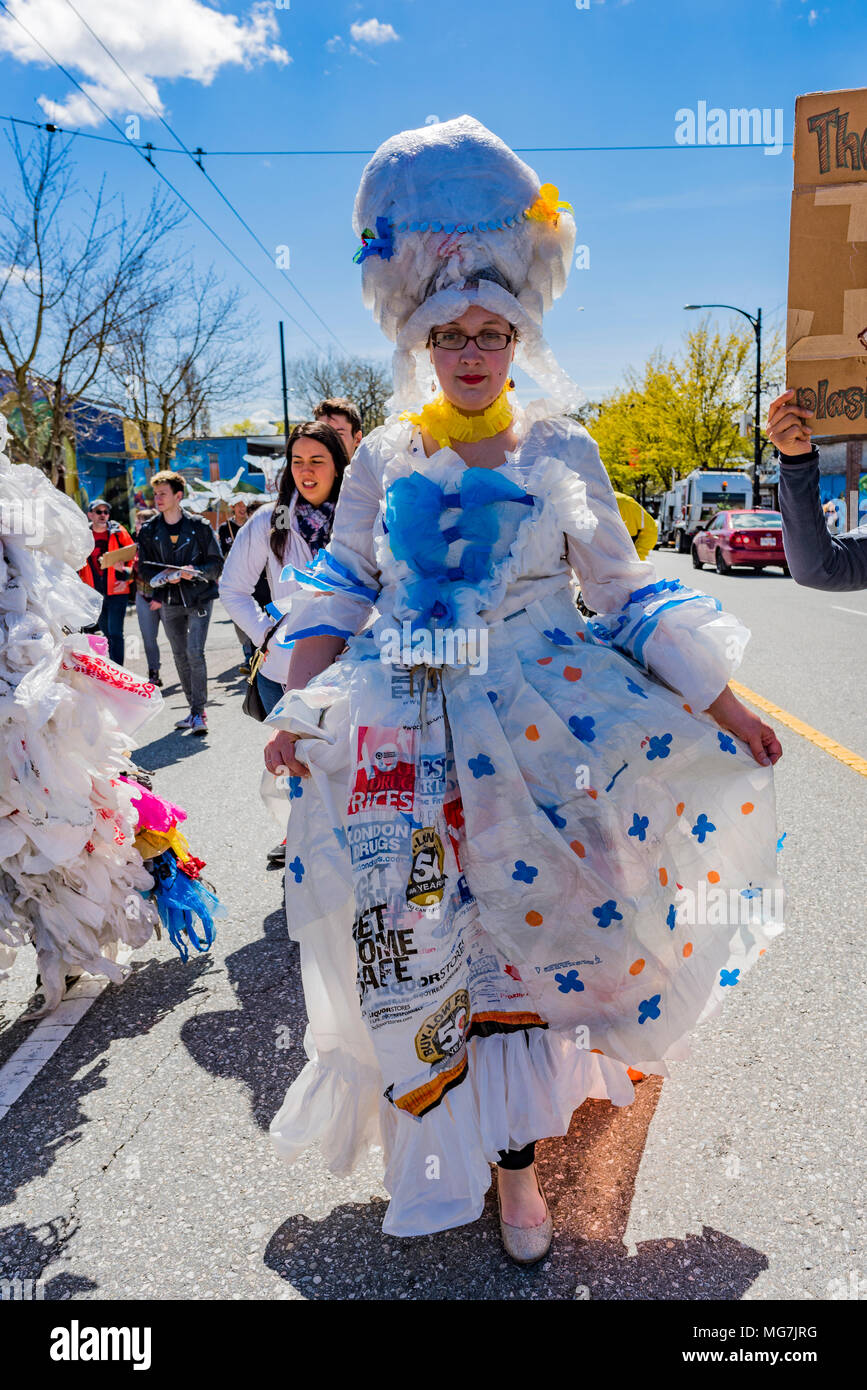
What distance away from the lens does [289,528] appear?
4.15m

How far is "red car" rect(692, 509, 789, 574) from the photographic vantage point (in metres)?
20.1

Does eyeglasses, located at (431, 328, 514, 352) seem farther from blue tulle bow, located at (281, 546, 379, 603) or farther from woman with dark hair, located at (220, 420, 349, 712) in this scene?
woman with dark hair, located at (220, 420, 349, 712)

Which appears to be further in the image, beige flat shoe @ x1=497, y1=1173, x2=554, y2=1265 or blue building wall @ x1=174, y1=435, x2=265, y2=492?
blue building wall @ x1=174, y1=435, x2=265, y2=492

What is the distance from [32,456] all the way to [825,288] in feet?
53.4

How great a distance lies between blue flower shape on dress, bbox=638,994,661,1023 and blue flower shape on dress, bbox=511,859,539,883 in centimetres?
40

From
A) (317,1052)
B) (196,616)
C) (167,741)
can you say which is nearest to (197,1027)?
(317,1052)

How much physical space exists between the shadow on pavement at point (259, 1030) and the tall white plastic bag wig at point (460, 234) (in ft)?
6.55

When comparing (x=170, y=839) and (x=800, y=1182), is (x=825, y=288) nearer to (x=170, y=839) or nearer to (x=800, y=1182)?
(x=800, y=1182)

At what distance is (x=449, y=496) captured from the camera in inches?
86.4

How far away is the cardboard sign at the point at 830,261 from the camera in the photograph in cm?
191

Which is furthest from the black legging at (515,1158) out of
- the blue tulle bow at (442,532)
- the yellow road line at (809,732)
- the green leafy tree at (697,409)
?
the green leafy tree at (697,409)

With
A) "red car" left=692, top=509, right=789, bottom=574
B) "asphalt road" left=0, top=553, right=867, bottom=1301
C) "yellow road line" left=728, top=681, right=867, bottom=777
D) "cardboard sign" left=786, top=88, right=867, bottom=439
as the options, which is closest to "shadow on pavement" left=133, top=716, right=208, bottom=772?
"asphalt road" left=0, top=553, right=867, bottom=1301

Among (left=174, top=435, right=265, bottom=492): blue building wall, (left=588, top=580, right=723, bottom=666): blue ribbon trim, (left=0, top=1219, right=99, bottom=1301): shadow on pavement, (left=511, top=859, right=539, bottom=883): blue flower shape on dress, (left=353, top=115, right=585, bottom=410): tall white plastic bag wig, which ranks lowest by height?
(left=0, top=1219, right=99, bottom=1301): shadow on pavement

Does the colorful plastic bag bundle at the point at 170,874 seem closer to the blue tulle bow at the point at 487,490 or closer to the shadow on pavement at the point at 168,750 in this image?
the blue tulle bow at the point at 487,490
